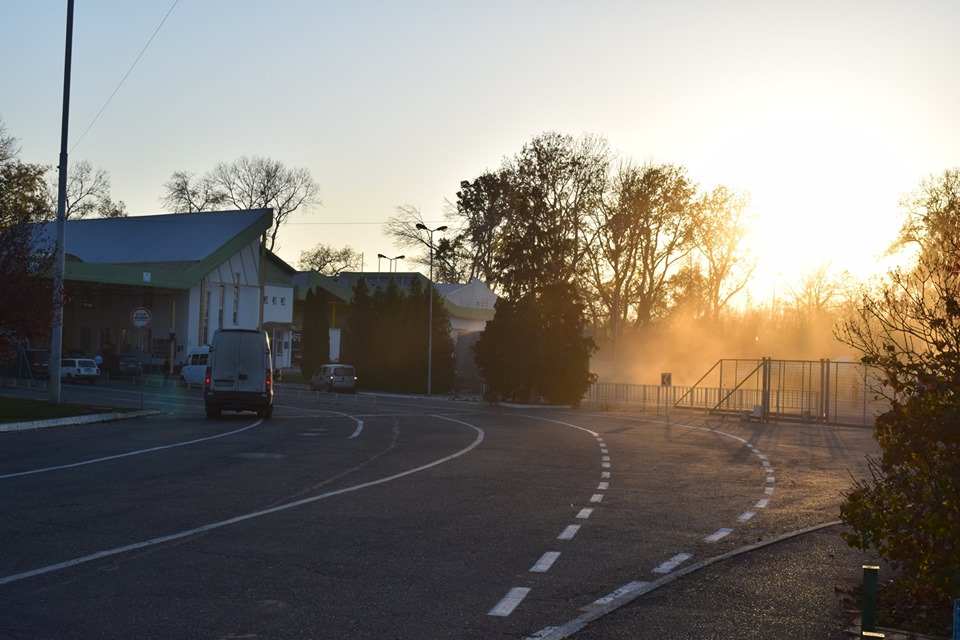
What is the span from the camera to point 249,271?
7062cm

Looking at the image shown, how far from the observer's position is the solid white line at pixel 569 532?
10724 millimetres

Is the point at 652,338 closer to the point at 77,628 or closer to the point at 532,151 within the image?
the point at 532,151

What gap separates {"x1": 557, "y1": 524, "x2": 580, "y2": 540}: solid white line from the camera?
35.2 ft

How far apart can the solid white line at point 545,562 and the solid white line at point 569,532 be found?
0.91 meters

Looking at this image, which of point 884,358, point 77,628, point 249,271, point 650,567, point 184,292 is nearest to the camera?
point 77,628

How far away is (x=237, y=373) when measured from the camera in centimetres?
3048

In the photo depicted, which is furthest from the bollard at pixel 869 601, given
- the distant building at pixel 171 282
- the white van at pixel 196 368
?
the distant building at pixel 171 282

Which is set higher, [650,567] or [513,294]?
[513,294]

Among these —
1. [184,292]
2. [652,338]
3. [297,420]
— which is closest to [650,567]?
[297,420]

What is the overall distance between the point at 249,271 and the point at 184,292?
570cm

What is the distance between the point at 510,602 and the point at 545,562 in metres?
1.70

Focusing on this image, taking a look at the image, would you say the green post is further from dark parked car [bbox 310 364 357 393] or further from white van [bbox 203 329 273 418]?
dark parked car [bbox 310 364 357 393]

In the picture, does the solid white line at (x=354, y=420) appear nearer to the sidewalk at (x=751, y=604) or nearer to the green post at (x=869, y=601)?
the sidewalk at (x=751, y=604)

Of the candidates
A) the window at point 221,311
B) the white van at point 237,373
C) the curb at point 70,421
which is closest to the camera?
the curb at point 70,421
